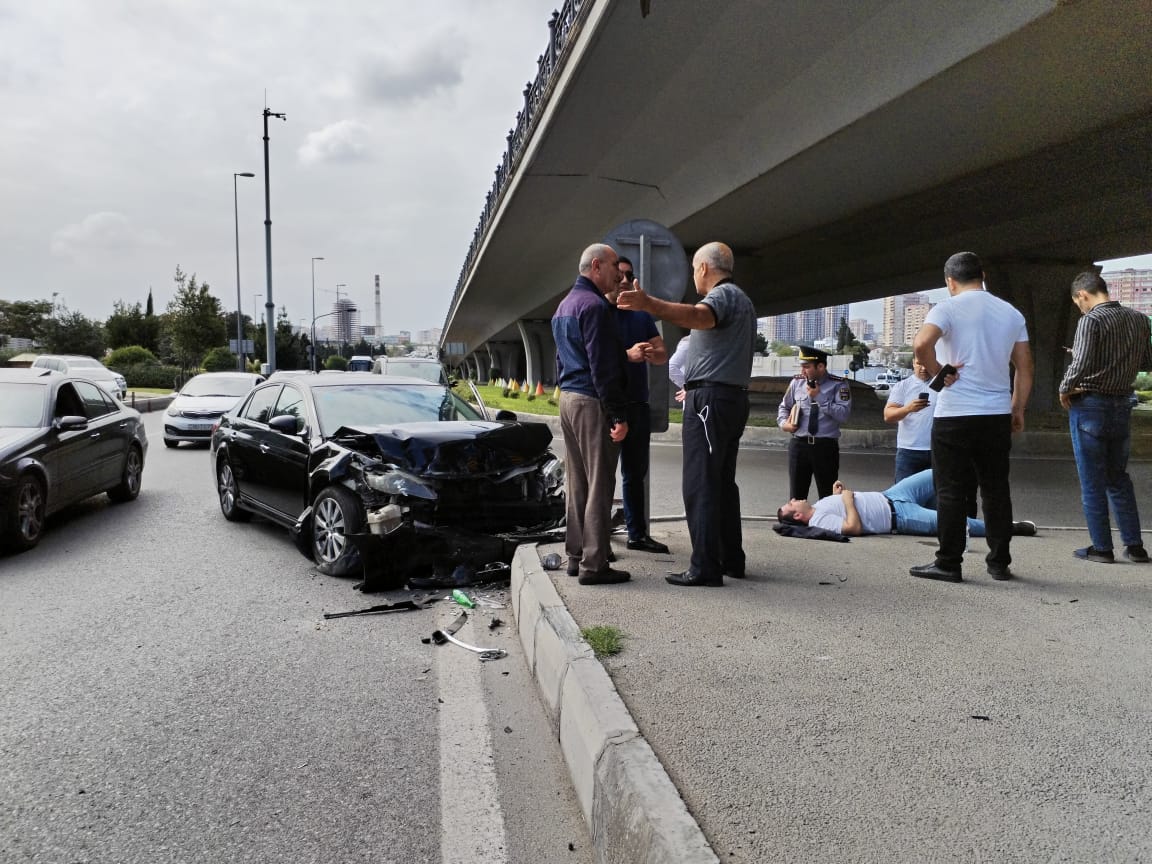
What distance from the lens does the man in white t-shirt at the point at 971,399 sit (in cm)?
496

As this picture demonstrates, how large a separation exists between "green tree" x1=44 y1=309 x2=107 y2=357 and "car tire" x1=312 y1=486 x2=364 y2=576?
217 feet

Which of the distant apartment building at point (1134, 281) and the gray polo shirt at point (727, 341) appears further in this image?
the distant apartment building at point (1134, 281)

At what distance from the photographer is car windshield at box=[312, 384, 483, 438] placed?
271 inches

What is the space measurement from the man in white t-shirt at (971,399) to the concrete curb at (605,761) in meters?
2.41

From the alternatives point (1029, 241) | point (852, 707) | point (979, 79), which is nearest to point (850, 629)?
point (852, 707)

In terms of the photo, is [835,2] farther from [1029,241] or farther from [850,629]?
[1029,241]

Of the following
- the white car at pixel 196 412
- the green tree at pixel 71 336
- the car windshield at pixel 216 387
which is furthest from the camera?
the green tree at pixel 71 336

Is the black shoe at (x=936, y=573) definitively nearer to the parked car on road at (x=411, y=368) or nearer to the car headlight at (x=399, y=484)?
the car headlight at (x=399, y=484)

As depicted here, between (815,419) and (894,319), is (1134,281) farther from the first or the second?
(894,319)

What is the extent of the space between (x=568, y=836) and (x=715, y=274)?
10.7ft

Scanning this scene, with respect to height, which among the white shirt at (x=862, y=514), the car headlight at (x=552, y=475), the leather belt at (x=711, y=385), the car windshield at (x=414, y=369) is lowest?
the white shirt at (x=862, y=514)

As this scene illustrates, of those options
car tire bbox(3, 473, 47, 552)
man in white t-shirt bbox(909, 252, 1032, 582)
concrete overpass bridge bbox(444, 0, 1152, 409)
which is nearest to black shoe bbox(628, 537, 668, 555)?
man in white t-shirt bbox(909, 252, 1032, 582)

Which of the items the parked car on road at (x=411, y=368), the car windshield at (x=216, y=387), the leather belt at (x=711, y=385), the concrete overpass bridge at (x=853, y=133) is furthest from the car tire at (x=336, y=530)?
the parked car on road at (x=411, y=368)

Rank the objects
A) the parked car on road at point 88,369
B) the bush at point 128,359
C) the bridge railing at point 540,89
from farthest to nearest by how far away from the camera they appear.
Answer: the bush at point 128,359, the parked car on road at point 88,369, the bridge railing at point 540,89
